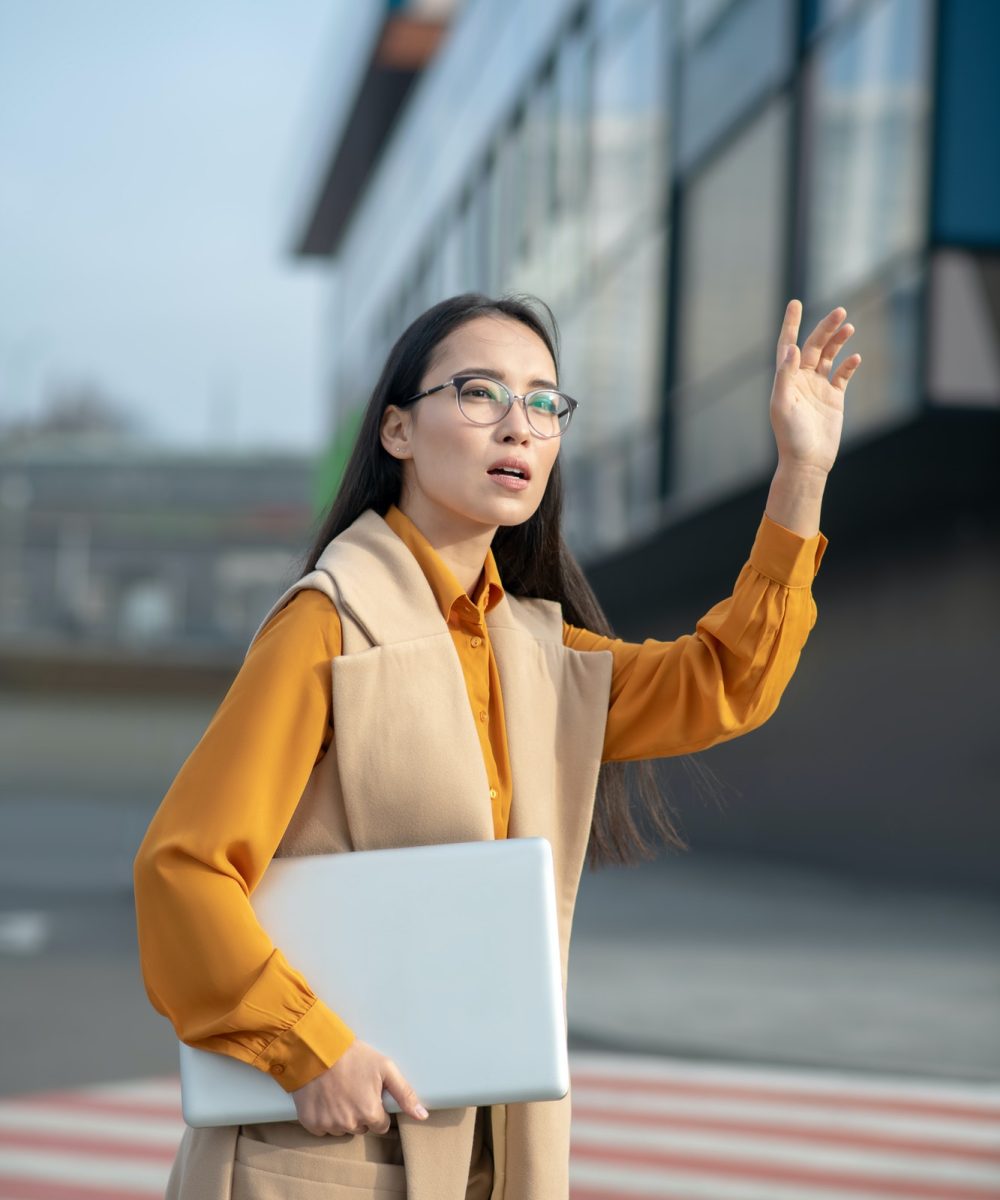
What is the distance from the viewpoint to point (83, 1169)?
5160mm

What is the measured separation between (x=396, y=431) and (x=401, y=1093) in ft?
2.96

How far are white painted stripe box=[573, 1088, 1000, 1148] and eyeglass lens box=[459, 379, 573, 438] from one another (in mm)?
3959

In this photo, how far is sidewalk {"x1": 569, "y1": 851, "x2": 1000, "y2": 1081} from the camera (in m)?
6.91

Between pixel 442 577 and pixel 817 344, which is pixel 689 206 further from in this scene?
pixel 442 577

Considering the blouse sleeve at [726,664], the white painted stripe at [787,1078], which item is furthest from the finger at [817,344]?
the white painted stripe at [787,1078]

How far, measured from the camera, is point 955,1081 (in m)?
6.34

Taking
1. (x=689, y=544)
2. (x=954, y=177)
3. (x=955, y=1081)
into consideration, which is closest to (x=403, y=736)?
(x=955, y=1081)

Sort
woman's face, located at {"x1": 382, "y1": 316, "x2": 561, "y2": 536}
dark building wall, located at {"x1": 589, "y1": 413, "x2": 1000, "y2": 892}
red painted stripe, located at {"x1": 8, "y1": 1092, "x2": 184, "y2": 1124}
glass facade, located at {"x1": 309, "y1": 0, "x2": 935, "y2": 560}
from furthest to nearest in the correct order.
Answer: dark building wall, located at {"x1": 589, "y1": 413, "x2": 1000, "y2": 892}
glass facade, located at {"x1": 309, "y1": 0, "x2": 935, "y2": 560}
red painted stripe, located at {"x1": 8, "y1": 1092, "x2": 184, "y2": 1124}
woman's face, located at {"x1": 382, "y1": 316, "x2": 561, "y2": 536}

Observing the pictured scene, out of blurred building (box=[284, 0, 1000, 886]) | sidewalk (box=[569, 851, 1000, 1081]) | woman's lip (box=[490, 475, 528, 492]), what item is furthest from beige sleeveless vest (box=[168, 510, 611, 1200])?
blurred building (box=[284, 0, 1000, 886])

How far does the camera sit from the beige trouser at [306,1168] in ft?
6.75

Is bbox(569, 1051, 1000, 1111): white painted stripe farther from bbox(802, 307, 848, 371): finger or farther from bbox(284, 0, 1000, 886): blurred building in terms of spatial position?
bbox(284, 0, 1000, 886): blurred building

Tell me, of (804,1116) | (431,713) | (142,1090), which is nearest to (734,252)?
(804,1116)

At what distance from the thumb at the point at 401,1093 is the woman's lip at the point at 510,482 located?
0.75 meters

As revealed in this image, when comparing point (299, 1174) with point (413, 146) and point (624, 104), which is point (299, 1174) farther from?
point (413, 146)
